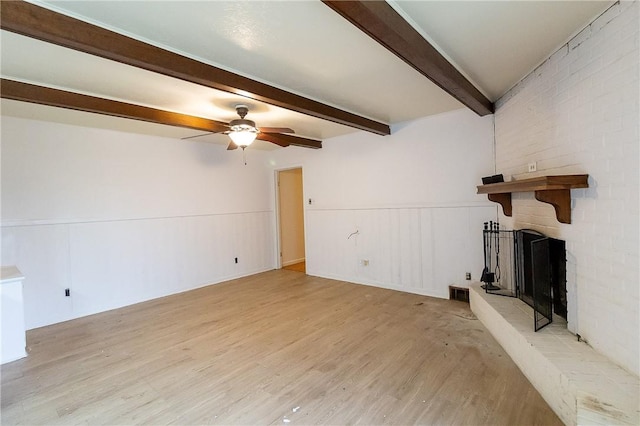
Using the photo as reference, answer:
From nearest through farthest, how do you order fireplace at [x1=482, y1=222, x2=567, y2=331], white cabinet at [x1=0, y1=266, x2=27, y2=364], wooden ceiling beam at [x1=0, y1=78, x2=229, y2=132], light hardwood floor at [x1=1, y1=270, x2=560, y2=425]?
light hardwood floor at [x1=1, y1=270, x2=560, y2=425] → fireplace at [x1=482, y1=222, x2=567, y2=331] → wooden ceiling beam at [x1=0, y1=78, x2=229, y2=132] → white cabinet at [x1=0, y1=266, x2=27, y2=364]

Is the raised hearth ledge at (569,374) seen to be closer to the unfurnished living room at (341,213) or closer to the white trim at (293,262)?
the unfurnished living room at (341,213)

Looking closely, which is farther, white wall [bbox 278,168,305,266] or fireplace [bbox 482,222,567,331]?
white wall [bbox 278,168,305,266]

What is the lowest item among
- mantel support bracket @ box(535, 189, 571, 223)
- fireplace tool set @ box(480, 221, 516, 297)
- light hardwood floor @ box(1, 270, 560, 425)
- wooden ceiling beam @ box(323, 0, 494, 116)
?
light hardwood floor @ box(1, 270, 560, 425)

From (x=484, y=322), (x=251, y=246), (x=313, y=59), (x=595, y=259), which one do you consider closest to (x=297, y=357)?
(x=484, y=322)

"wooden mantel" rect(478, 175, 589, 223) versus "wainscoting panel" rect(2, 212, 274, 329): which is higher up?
"wooden mantel" rect(478, 175, 589, 223)

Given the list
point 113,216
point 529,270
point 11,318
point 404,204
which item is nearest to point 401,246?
point 404,204

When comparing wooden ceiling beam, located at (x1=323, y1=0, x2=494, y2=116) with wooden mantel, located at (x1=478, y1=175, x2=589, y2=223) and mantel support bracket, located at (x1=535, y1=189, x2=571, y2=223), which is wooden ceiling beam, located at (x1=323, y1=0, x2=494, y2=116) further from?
mantel support bracket, located at (x1=535, y1=189, x2=571, y2=223)

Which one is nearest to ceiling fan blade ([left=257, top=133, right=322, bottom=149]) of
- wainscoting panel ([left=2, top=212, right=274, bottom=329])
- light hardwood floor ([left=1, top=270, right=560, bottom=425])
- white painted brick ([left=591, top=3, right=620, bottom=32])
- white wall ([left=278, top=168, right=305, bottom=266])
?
white wall ([left=278, top=168, right=305, bottom=266])

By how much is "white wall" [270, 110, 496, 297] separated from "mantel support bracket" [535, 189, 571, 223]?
1.57 metres

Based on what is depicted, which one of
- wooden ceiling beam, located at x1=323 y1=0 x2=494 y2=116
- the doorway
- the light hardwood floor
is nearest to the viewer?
wooden ceiling beam, located at x1=323 y1=0 x2=494 y2=116

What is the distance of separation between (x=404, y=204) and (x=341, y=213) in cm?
122

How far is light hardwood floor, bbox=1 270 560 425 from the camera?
196 cm

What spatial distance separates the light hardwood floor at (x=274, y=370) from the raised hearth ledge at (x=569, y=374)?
112mm

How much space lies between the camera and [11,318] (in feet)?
9.25
